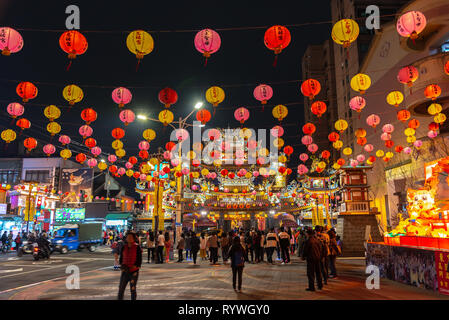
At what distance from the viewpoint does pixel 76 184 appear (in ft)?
142

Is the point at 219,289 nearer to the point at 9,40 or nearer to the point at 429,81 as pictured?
the point at 9,40

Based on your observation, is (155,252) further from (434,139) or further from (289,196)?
(289,196)

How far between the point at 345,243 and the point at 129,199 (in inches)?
1918

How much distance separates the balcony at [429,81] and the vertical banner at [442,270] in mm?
14664

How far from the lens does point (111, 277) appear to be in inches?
463

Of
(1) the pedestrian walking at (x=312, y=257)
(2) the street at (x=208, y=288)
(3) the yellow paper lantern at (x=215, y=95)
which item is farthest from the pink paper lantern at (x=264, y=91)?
(2) the street at (x=208, y=288)

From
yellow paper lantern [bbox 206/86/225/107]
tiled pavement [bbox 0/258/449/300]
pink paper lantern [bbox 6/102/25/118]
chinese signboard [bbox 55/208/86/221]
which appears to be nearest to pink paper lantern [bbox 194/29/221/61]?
yellow paper lantern [bbox 206/86/225/107]

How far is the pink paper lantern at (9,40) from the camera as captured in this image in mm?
9289

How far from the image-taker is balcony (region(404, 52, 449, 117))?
21075 millimetres

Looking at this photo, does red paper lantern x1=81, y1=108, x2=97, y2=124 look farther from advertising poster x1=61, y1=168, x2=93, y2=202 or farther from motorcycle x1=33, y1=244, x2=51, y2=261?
advertising poster x1=61, y1=168, x2=93, y2=202

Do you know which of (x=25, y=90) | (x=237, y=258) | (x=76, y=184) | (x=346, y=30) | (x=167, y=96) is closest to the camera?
(x=237, y=258)

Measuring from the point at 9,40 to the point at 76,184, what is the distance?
1453 inches

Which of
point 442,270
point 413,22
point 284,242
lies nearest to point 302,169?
point 284,242
